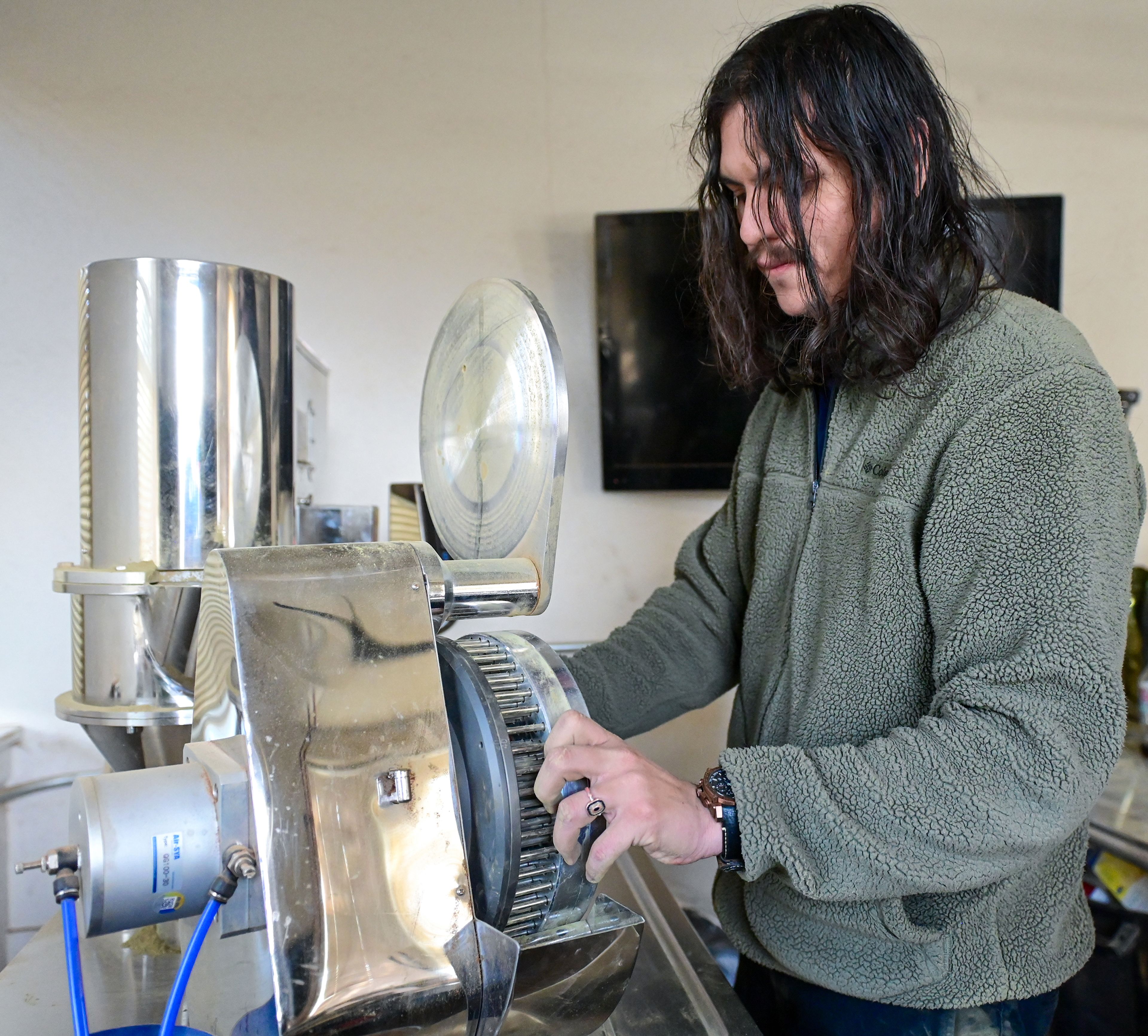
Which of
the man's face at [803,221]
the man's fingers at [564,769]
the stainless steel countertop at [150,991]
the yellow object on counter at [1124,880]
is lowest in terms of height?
the yellow object on counter at [1124,880]

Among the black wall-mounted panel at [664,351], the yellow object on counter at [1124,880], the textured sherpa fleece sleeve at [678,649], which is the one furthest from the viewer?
the black wall-mounted panel at [664,351]

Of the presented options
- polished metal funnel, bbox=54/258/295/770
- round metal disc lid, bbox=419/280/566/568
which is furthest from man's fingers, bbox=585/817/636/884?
polished metal funnel, bbox=54/258/295/770

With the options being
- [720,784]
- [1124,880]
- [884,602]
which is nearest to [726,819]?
[720,784]

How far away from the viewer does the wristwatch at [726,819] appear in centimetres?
72

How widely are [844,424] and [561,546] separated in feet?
3.83

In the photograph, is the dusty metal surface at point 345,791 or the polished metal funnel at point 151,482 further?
the polished metal funnel at point 151,482

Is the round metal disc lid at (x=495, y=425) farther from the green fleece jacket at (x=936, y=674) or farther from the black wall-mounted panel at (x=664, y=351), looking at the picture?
the black wall-mounted panel at (x=664, y=351)

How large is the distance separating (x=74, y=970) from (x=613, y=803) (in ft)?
1.18

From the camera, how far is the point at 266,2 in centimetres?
191

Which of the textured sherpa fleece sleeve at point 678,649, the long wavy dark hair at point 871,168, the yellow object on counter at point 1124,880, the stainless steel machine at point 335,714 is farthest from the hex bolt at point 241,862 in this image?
the yellow object on counter at point 1124,880

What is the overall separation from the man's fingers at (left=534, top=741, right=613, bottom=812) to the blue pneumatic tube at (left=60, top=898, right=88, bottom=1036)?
0.99ft

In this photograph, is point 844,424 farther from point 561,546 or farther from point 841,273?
point 561,546

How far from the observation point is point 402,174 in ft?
6.46

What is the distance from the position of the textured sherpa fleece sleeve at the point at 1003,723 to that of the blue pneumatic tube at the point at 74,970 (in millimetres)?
460
